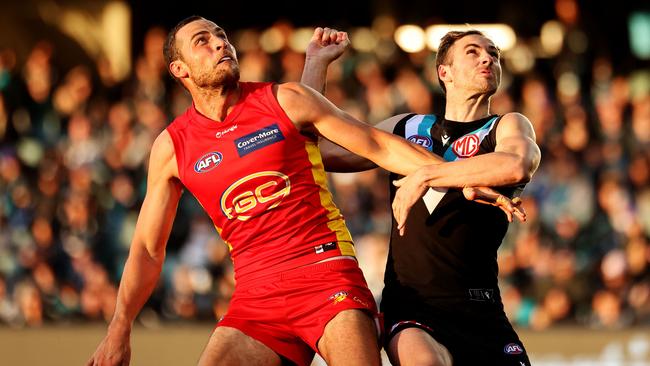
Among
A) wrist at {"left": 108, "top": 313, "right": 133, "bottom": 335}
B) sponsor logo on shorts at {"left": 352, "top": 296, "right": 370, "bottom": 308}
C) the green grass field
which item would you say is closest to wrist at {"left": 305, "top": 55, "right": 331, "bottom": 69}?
sponsor logo on shorts at {"left": 352, "top": 296, "right": 370, "bottom": 308}

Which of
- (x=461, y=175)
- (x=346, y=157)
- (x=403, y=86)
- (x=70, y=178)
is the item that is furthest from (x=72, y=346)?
(x=461, y=175)

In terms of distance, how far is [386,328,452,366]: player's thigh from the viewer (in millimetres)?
5652

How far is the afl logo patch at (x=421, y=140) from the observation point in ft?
21.1

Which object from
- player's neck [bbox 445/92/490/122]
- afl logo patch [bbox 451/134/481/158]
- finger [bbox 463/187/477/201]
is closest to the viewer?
finger [bbox 463/187/477/201]

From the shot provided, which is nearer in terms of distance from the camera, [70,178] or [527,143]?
[527,143]

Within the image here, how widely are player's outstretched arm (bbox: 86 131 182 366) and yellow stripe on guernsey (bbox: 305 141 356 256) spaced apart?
770 millimetres

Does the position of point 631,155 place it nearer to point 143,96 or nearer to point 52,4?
point 143,96

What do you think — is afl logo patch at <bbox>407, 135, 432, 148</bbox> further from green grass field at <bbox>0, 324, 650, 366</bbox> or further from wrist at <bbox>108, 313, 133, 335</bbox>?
green grass field at <bbox>0, 324, 650, 366</bbox>

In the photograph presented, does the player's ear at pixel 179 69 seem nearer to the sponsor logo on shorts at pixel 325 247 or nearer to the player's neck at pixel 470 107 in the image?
the sponsor logo on shorts at pixel 325 247

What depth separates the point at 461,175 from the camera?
570 centimetres

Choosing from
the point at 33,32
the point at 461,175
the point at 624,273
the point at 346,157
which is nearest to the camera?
the point at 461,175

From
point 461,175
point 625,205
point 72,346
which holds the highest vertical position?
point 461,175

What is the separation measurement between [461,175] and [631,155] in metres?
6.75

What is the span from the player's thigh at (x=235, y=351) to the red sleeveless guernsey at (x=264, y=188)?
14.6 inches
